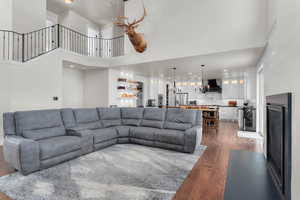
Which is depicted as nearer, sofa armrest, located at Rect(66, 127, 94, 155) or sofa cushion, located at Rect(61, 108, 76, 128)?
sofa armrest, located at Rect(66, 127, 94, 155)

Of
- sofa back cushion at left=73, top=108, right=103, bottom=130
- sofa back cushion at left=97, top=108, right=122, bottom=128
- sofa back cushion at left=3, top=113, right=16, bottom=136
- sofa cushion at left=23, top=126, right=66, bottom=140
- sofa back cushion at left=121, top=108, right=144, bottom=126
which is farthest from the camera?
sofa back cushion at left=121, top=108, right=144, bottom=126

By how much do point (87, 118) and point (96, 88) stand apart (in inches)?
137

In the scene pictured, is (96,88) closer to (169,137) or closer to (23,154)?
(169,137)

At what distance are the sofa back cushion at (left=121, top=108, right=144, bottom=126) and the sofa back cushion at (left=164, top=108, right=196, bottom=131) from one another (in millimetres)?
884

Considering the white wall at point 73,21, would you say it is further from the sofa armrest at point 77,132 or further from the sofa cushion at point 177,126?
the sofa cushion at point 177,126

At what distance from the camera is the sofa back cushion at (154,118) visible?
177 inches

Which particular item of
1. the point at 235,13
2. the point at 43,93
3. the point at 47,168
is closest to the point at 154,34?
the point at 235,13

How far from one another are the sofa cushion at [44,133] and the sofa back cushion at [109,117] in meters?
1.19

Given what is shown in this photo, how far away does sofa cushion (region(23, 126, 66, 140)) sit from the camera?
3012mm

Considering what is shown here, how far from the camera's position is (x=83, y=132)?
3516 mm

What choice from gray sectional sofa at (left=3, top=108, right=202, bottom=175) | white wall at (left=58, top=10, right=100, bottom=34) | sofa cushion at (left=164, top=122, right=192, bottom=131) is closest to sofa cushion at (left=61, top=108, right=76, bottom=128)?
gray sectional sofa at (left=3, top=108, right=202, bottom=175)

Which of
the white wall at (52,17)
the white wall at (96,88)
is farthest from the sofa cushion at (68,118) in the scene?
the white wall at (52,17)

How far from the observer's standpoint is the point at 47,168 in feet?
9.15

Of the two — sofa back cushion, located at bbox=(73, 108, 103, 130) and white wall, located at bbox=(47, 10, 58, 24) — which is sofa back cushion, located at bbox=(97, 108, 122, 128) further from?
white wall, located at bbox=(47, 10, 58, 24)
